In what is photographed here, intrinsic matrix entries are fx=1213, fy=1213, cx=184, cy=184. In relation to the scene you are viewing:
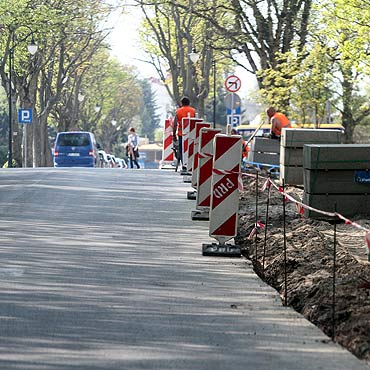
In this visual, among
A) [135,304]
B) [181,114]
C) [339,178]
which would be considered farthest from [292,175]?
[135,304]

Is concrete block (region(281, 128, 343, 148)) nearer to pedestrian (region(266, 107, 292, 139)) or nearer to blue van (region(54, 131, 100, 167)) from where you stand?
pedestrian (region(266, 107, 292, 139))

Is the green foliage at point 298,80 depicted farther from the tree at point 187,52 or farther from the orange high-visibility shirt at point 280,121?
the orange high-visibility shirt at point 280,121

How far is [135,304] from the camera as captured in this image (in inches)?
396

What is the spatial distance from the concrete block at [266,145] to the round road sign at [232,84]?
9715 millimetres

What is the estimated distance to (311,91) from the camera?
4800 cm

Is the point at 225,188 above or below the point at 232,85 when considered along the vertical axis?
below

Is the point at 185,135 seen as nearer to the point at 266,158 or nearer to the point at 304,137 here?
the point at 304,137

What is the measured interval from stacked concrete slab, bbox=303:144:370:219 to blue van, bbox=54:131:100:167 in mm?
32113

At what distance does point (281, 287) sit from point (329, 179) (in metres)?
6.60

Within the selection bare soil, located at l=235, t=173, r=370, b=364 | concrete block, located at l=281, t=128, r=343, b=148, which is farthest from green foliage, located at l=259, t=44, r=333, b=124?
bare soil, located at l=235, t=173, r=370, b=364

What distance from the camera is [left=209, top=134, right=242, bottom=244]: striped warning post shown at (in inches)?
537

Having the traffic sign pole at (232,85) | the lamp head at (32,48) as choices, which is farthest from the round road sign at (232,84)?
the lamp head at (32,48)

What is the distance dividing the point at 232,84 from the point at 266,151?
34.4 ft

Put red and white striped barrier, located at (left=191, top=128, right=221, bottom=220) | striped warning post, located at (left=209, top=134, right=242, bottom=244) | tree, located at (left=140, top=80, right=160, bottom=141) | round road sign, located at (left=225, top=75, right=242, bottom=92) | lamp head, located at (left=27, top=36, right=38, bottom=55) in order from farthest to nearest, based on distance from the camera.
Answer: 1. tree, located at (left=140, top=80, right=160, bottom=141)
2. lamp head, located at (left=27, top=36, right=38, bottom=55)
3. round road sign, located at (left=225, top=75, right=242, bottom=92)
4. red and white striped barrier, located at (left=191, top=128, right=221, bottom=220)
5. striped warning post, located at (left=209, top=134, right=242, bottom=244)
